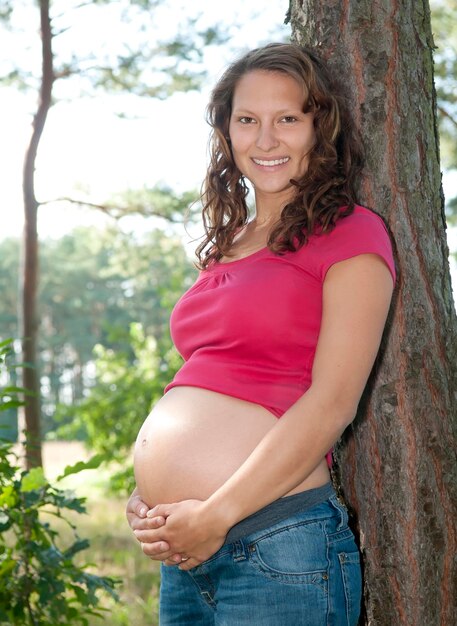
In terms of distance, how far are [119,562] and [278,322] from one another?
16.0 ft

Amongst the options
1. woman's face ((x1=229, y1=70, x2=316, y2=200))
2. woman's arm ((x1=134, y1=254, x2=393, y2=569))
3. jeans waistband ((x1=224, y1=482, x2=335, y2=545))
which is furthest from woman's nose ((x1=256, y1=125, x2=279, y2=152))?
jeans waistband ((x1=224, y1=482, x2=335, y2=545))

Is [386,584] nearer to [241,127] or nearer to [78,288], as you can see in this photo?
[241,127]

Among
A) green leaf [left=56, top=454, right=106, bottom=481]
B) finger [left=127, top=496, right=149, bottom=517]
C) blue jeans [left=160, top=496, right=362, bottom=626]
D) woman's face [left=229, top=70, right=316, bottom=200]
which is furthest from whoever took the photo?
green leaf [left=56, top=454, right=106, bottom=481]

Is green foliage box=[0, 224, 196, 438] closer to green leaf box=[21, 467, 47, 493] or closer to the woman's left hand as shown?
green leaf box=[21, 467, 47, 493]

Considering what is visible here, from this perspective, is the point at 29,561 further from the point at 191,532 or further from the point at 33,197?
the point at 33,197

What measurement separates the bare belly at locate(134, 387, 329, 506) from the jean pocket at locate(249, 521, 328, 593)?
4.0 inches

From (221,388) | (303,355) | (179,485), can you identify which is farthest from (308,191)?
(179,485)

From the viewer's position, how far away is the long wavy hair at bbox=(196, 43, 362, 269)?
6.18 ft

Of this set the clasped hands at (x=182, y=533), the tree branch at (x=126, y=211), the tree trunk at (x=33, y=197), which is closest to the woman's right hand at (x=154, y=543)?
the clasped hands at (x=182, y=533)

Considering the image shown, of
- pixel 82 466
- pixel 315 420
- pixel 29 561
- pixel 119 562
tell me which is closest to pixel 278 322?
pixel 315 420

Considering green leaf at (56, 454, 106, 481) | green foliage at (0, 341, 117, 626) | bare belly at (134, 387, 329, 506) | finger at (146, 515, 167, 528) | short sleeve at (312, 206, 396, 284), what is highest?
short sleeve at (312, 206, 396, 284)

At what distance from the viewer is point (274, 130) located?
2.02 m

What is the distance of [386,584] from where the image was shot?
2.10m

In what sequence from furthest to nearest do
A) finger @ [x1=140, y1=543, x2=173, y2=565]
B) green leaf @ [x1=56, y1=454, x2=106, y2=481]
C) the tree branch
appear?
the tree branch < green leaf @ [x1=56, y1=454, x2=106, y2=481] < finger @ [x1=140, y1=543, x2=173, y2=565]
